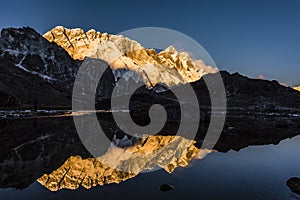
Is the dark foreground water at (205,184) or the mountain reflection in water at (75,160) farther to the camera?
the mountain reflection in water at (75,160)

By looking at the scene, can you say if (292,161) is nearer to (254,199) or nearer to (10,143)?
(254,199)

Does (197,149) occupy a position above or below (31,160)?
above

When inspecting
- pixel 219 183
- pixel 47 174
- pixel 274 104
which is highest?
pixel 274 104

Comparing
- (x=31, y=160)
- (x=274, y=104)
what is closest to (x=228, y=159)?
(x=31, y=160)

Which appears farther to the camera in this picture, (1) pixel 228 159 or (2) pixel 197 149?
(2) pixel 197 149

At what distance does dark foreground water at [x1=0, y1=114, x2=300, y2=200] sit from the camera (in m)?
17.9

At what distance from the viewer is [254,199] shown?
696 inches

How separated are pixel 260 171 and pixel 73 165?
17.6 metres

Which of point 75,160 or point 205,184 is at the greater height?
point 205,184

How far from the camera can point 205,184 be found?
20500 mm

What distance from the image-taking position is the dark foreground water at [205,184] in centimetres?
1788

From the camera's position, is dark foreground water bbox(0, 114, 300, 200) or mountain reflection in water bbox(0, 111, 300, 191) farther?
mountain reflection in water bbox(0, 111, 300, 191)

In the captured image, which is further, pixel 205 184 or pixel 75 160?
pixel 75 160

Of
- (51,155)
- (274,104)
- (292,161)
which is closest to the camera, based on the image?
(51,155)
